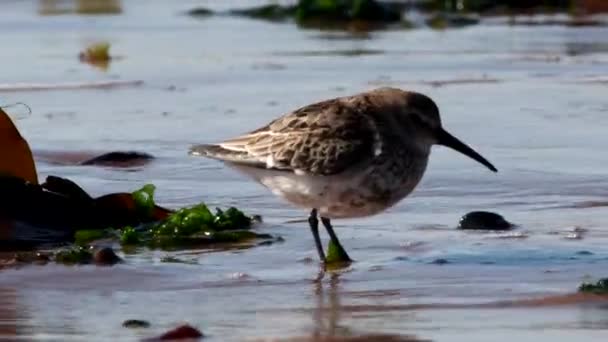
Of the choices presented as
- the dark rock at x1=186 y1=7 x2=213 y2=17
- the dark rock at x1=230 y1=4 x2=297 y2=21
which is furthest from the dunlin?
the dark rock at x1=186 y1=7 x2=213 y2=17

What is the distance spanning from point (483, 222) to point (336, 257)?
2.91 feet

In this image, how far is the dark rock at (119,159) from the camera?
31.1 ft

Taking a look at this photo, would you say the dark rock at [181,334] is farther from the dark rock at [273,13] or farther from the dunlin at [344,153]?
the dark rock at [273,13]

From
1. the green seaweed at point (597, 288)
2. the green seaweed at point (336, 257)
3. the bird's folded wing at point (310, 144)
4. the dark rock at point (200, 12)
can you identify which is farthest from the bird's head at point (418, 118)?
the dark rock at point (200, 12)

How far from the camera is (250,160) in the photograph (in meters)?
7.19

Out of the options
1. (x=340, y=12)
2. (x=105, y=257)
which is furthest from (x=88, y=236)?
(x=340, y=12)

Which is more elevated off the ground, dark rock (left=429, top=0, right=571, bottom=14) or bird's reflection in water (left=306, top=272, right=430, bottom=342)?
bird's reflection in water (left=306, top=272, right=430, bottom=342)

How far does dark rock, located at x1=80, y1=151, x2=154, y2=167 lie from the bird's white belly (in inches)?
96.5

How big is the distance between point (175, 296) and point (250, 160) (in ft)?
3.48

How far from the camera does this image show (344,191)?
275 inches

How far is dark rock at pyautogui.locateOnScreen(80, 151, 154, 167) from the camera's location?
31.1 ft

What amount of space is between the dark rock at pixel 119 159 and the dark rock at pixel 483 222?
8.39 feet

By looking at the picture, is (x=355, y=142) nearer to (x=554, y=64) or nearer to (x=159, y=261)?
(x=159, y=261)

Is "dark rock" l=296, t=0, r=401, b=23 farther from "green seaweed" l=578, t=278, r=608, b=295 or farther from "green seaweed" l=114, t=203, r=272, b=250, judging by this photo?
"green seaweed" l=578, t=278, r=608, b=295
